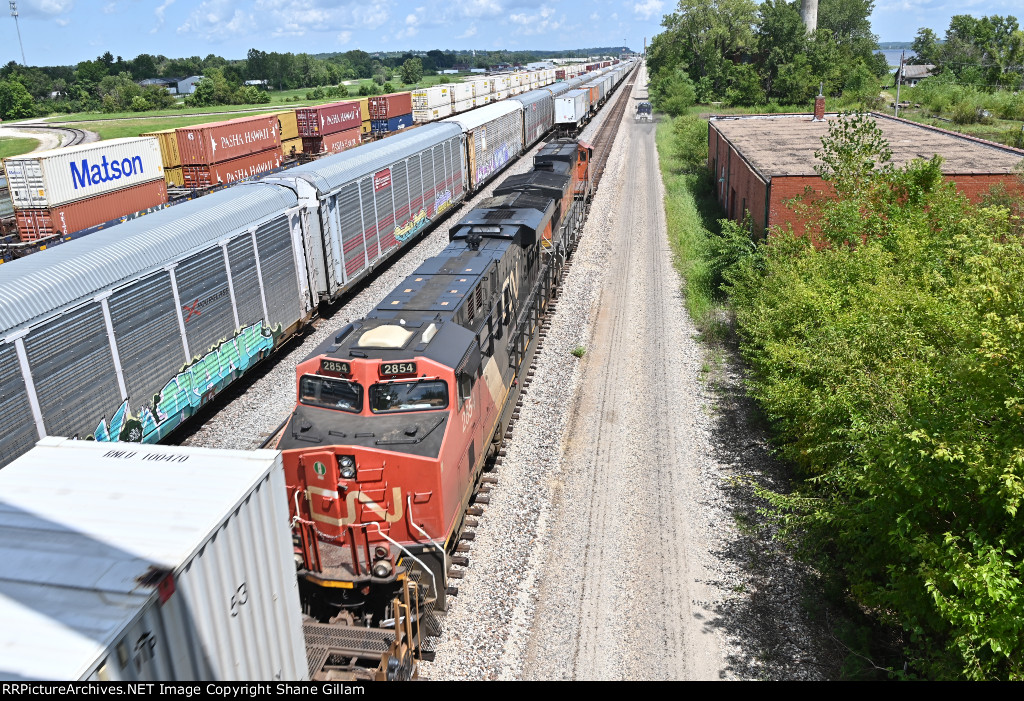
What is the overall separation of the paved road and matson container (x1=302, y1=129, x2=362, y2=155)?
3098cm

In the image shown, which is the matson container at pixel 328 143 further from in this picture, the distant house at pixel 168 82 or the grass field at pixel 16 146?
the distant house at pixel 168 82

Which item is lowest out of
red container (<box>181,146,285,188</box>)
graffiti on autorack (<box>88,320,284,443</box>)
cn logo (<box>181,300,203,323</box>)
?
graffiti on autorack (<box>88,320,284,443</box>)

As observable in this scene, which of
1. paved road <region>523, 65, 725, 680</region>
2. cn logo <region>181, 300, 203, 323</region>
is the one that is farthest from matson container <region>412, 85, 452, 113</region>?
cn logo <region>181, 300, 203, 323</region>

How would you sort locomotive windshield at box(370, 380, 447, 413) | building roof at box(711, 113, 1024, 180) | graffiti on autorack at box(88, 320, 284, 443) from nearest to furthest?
locomotive windshield at box(370, 380, 447, 413)
graffiti on autorack at box(88, 320, 284, 443)
building roof at box(711, 113, 1024, 180)

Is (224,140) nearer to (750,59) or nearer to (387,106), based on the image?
(387,106)

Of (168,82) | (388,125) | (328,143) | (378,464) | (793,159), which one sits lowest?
(378,464)

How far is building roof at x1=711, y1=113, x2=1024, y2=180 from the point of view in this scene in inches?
1038

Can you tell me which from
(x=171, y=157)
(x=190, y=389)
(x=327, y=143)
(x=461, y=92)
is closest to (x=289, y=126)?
(x=327, y=143)

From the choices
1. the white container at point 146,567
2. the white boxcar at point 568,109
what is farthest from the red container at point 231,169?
the white boxcar at point 568,109

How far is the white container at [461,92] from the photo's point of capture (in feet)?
242

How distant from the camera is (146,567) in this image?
17.8 feet

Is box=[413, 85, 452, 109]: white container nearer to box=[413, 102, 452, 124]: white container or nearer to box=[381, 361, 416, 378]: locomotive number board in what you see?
box=[413, 102, 452, 124]: white container

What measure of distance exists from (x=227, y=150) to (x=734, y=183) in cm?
2520

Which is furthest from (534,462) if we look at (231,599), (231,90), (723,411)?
(231,90)
